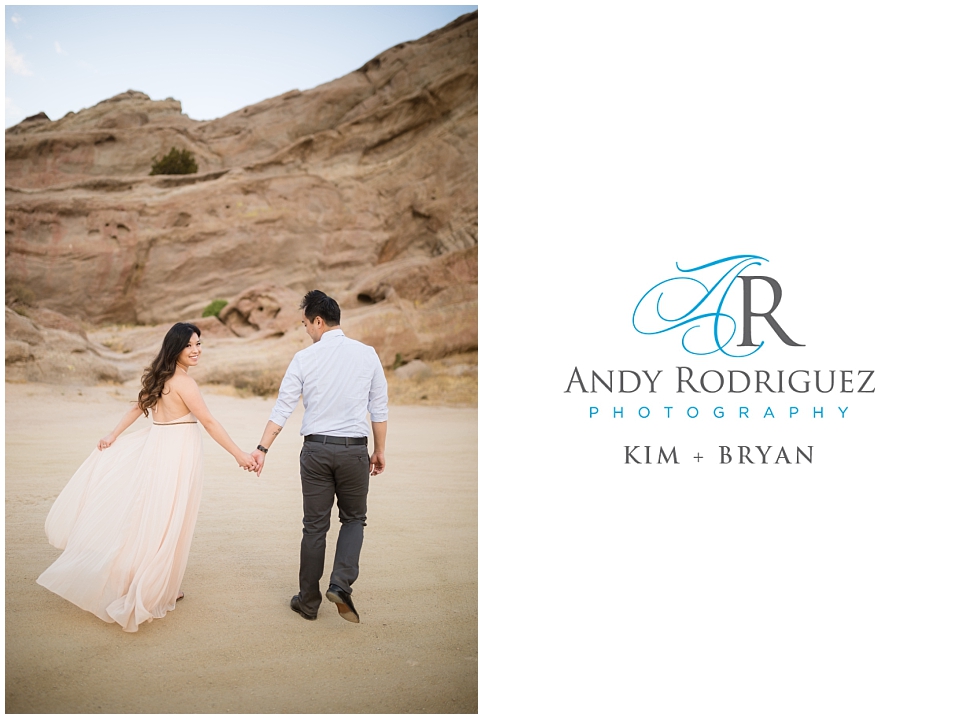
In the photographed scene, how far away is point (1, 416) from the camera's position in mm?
3953

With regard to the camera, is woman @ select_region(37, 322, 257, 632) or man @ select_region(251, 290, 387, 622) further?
man @ select_region(251, 290, 387, 622)

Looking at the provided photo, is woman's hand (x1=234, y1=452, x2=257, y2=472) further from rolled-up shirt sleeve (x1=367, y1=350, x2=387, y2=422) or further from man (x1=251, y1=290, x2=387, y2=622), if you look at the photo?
rolled-up shirt sleeve (x1=367, y1=350, x2=387, y2=422)

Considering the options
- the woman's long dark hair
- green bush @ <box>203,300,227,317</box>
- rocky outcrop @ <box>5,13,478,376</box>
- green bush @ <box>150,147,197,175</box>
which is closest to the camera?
the woman's long dark hair

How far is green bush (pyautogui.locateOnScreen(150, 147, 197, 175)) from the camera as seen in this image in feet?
62.9

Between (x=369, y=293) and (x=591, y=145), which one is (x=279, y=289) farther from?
(x=591, y=145)

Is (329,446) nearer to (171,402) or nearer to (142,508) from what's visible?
(171,402)

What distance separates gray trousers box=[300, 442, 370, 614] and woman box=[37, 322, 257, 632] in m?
0.32

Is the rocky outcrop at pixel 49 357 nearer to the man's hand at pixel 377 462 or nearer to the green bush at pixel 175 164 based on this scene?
the green bush at pixel 175 164

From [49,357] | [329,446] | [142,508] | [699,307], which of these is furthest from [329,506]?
[49,357]

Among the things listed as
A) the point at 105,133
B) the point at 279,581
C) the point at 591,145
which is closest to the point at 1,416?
the point at 279,581

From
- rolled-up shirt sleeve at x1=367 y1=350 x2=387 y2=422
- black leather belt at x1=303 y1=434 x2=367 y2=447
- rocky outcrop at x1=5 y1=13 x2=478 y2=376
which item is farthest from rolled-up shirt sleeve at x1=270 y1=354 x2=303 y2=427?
rocky outcrop at x1=5 y1=13 x2=478 y2=376

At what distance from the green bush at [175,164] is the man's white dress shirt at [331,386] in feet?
56.8

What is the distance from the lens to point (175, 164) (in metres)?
19.2

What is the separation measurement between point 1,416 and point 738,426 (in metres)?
3.79
